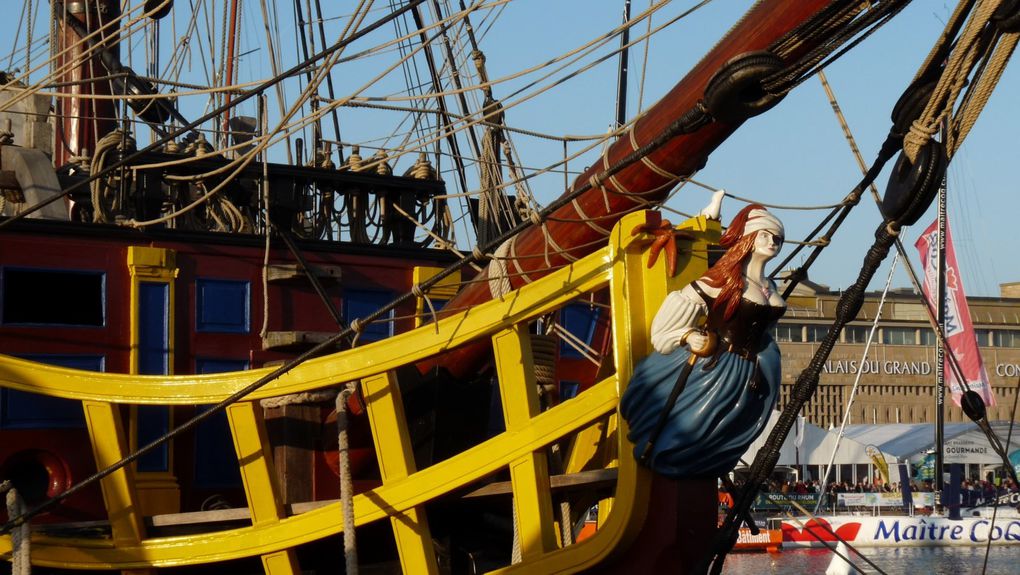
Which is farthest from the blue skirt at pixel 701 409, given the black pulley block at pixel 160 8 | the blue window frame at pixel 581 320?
the black pulley block at pixel 160 8

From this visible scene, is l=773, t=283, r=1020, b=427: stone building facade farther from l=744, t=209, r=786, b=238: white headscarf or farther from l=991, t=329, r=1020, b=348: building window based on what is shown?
l=744, t=209, r=786, b=238: white headscarf

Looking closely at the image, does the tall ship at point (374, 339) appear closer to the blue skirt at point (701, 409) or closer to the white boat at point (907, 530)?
the blue skirt at point (701, 409)

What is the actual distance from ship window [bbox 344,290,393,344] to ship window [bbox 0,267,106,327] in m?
1.54

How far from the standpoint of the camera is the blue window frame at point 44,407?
26.9 ft

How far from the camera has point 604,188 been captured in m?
7.39

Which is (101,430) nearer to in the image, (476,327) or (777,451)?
(476,327)

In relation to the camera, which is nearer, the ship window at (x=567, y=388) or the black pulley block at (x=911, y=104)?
the black pulley block at (x=911, y=104)

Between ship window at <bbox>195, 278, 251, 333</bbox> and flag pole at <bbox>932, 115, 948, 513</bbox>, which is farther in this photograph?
flag pole at <bbox>932, 115, 948, 513</bbox>

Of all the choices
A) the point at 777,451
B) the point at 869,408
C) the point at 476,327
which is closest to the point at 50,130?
the point at 476,327

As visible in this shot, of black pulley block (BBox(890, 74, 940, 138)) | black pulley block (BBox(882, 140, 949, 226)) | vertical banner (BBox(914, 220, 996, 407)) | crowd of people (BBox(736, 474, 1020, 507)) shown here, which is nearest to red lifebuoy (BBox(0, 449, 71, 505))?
black pulley block (BBox(882, 140, 949, 226))

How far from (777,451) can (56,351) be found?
431cm

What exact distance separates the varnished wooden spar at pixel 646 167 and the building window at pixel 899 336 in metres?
48.6

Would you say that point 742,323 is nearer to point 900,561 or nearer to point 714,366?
point 714,366

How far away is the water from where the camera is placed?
2006 cm
